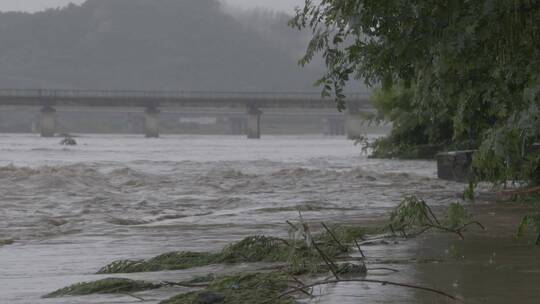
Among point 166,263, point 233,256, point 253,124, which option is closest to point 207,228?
point 233,256

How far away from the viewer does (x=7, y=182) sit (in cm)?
2253

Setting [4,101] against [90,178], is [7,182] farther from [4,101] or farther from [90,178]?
[4,101]

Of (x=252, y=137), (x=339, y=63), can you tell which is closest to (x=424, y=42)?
(x=339, y=63)

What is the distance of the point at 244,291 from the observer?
255 inches

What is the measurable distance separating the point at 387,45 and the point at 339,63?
0.78m

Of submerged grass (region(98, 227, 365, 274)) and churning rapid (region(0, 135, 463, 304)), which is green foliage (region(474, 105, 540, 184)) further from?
churning rapid (region(0, 135, 463, 304))

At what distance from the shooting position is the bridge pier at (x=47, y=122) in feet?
486

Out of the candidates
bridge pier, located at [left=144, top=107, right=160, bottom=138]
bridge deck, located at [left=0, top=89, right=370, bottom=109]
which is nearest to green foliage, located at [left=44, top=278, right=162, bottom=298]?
bridge pier, located at [left=144, top=107, right=160, bottom=138]

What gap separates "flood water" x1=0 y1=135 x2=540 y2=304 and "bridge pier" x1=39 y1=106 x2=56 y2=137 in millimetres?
123272

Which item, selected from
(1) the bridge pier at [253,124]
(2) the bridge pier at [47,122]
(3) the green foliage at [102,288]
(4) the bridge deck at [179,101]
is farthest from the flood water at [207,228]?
(4) the bridge deck at [179,101]

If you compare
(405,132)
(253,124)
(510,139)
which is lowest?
(253,124)

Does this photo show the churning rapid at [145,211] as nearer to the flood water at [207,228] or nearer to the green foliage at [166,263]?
the flood water at [207,228]

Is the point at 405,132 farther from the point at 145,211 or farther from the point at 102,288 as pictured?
the point at 102,288

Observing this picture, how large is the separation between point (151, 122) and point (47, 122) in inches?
635
